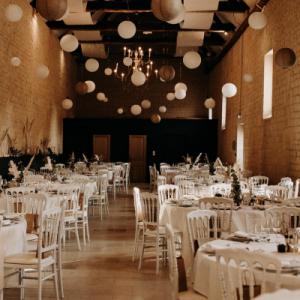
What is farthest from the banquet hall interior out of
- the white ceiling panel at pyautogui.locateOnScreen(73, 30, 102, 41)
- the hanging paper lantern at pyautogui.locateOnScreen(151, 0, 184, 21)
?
the white ceiling panel at pyautogui.locateOnScreen(73, 30, 102, 41)

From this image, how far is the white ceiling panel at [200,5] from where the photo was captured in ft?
45.4

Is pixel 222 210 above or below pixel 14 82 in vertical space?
below

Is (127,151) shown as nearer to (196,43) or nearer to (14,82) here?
(196,43)

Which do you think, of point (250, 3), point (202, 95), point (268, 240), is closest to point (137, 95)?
point (202, 95)

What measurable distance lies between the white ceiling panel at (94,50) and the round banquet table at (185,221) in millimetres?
14693

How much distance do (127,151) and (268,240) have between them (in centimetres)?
1809

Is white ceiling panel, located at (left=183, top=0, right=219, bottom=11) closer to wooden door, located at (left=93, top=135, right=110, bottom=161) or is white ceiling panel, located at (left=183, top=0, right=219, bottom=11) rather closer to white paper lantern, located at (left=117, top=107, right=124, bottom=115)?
wooden door, located at (left=93, top=135, right=110, bottom=161)

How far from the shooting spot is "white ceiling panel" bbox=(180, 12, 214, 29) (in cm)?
1561

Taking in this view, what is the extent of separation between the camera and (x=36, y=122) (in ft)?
53.8

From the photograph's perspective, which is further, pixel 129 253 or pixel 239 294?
pixel 129 253

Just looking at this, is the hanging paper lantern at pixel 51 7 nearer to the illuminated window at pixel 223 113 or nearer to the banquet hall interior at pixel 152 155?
the banquet hall interior at pixel 152 155

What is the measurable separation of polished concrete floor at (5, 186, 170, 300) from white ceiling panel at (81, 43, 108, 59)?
1310 centimetres

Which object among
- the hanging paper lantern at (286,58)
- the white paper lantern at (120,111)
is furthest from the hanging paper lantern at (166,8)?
the white paper lantern at (120,111)

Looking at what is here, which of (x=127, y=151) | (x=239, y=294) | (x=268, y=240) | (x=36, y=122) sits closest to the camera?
(x=239, y=294)
